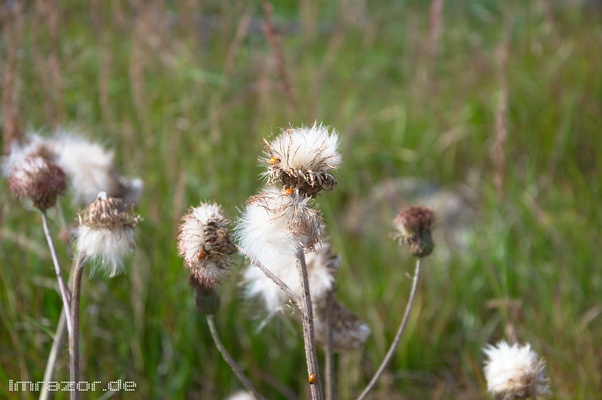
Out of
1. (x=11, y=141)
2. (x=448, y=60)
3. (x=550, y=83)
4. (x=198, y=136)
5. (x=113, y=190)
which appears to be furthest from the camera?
(x=448, y=60)

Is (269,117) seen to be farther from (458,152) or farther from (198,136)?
(458,152)

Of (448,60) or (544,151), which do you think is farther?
(448,60)

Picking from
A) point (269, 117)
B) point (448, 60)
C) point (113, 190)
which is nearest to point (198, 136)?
point (269, 117)

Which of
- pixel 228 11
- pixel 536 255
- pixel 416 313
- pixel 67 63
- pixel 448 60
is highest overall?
pixel 448 60

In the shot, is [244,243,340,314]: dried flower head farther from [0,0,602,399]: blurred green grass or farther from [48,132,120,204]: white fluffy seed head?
[48,132,120,204]: white fluffy seed head

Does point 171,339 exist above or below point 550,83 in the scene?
below

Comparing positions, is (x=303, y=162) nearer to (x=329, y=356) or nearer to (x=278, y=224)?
(x=278, y=224)

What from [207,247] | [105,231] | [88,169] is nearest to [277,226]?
[207,247]

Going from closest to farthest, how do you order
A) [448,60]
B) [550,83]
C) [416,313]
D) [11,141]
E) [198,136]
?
[11,141] < [416,313] < [198,136] < [550,83] < [448,60]
